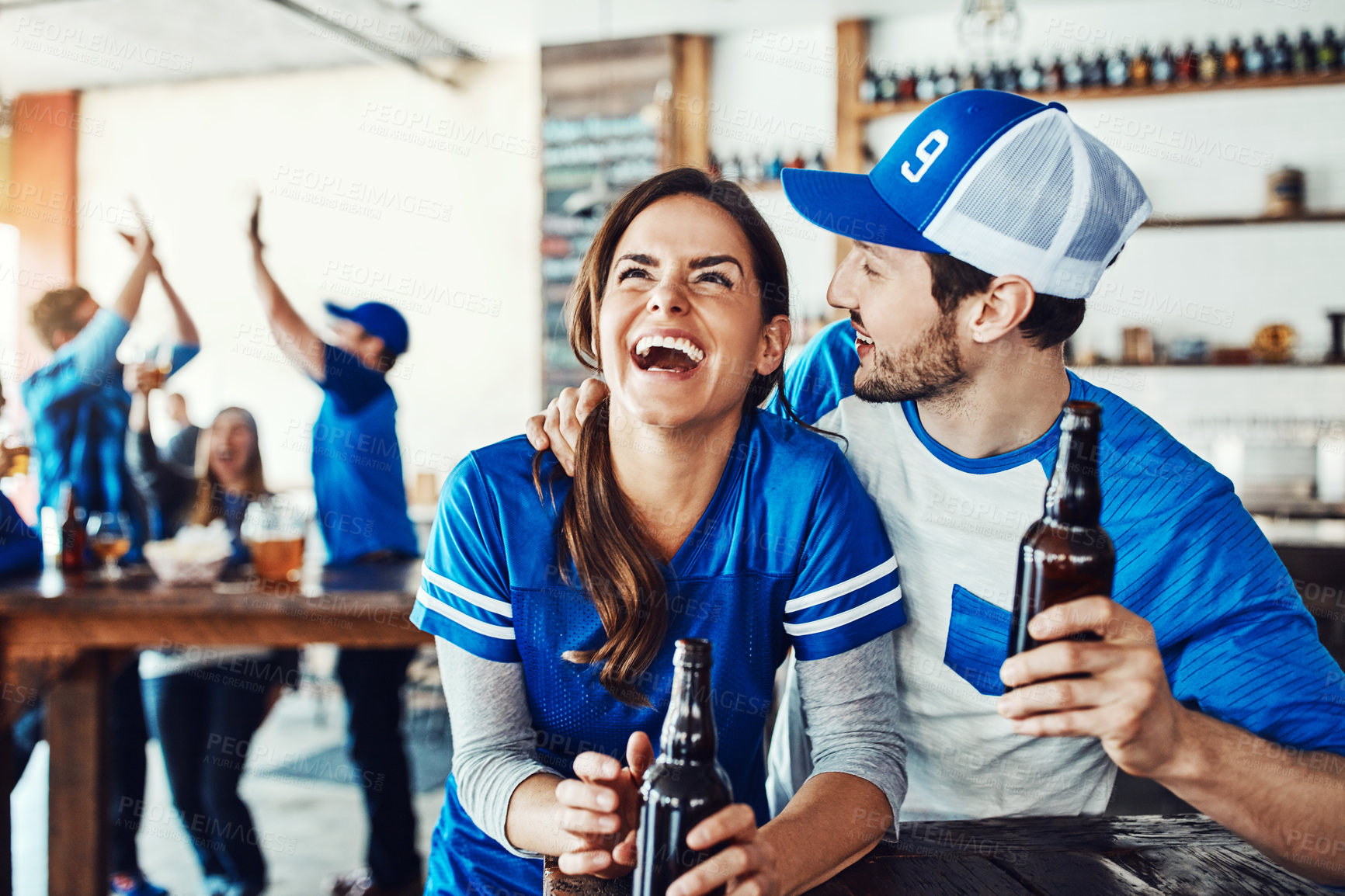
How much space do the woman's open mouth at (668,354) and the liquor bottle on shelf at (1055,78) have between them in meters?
3.76

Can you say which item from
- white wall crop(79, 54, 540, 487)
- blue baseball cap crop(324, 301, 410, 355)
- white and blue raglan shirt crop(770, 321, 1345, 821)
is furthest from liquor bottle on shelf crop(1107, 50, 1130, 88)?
white and blue raglan shirt crop(770, 321, 1345, 821)

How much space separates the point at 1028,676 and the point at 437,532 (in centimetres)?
75

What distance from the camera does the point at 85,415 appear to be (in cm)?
301

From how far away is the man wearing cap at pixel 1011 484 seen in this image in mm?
1122

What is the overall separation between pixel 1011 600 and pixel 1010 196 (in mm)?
539

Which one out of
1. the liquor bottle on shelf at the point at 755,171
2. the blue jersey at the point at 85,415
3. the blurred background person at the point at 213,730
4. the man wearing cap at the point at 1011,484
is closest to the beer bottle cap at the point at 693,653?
the man wearing cap at the point at 1011,484

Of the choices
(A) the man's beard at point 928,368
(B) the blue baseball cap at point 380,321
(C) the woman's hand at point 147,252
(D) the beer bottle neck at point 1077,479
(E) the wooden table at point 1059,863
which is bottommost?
(E) the wooden table at point 1059,863

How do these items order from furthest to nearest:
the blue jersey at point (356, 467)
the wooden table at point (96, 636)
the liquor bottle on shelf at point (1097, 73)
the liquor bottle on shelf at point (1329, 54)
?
the liquor bottle on shelf at point (1097, 73) → the liquor bottle on shelf at point (1329, 54) → the blue jersey at point (356, 467) → the wooden table at point (96, 636)

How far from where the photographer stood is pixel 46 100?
20.8 feet

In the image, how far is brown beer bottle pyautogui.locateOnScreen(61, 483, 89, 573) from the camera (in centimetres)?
271

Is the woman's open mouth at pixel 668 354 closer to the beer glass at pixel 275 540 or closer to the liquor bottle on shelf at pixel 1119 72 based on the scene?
the beer glass at pixel 275 540

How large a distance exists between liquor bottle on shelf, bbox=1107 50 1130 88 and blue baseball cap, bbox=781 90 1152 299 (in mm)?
3509

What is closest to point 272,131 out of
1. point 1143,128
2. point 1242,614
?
point 1143,128

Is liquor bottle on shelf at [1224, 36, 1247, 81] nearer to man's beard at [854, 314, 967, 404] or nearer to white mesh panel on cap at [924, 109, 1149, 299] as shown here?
white mesh panel on cap at [924, 109, 1149, 299]
